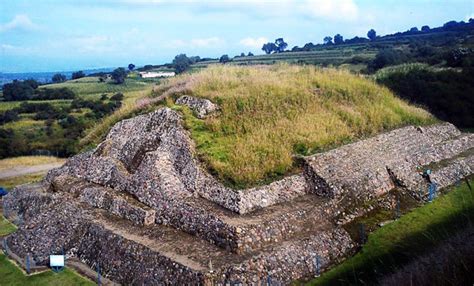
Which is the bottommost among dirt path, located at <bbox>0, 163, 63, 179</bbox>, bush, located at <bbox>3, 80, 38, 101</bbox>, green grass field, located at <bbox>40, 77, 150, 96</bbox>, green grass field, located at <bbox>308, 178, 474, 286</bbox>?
dirt path, located at <bbox>0, 163, 63, 179</bbox>

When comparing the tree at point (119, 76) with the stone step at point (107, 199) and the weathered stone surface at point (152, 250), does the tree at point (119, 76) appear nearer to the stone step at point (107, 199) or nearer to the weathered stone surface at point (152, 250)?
the stone step at point (107, 199)

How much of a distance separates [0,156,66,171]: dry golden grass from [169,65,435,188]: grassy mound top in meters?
17.1

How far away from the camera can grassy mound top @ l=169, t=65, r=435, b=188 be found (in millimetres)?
14820

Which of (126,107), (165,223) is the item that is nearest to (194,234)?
(165,223)

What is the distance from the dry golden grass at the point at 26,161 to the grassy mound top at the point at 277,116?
17138 millimetres

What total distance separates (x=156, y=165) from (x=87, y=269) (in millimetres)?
3639

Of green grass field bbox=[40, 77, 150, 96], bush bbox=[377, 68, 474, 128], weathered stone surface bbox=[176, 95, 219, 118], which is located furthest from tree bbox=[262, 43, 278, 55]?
weathered stone surface bbox=[176, 95, 219, 118]

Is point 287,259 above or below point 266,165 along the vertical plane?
below

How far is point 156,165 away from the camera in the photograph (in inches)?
586

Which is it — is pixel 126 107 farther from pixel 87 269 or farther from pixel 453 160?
pixel 453 160

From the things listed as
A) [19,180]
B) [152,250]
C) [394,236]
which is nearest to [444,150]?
[394,236]

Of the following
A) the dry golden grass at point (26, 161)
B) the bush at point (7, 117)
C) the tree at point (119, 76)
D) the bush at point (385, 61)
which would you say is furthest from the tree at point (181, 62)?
the dry golden grass at point (26, 161)

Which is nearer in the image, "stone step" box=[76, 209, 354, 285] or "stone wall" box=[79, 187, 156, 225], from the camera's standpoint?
"stone step" box=[76, 209, 354, 285]

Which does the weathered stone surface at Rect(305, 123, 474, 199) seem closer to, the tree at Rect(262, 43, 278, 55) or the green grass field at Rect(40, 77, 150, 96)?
the green grass field at Rect(40, 77, 150, 96)
